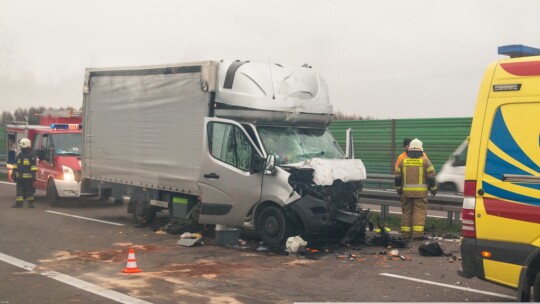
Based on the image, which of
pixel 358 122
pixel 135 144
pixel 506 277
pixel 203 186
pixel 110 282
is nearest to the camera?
pixel 506 277

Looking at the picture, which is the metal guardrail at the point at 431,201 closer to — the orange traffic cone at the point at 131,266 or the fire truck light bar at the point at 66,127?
the orange traffic cone at the point at 131,266

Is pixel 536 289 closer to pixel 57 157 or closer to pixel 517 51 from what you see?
pixel 517 51

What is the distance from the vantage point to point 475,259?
568 cm

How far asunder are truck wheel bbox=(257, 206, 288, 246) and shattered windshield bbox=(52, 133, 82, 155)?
327 inches

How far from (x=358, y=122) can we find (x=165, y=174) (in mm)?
11331

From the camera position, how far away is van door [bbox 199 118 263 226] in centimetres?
1034

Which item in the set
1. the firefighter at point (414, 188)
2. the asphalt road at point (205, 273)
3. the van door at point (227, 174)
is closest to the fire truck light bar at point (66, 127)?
the asphalt road at point (205, 273)

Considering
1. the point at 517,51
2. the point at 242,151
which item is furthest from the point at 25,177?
the point at 517,51

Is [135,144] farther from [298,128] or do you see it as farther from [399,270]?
[399,270]

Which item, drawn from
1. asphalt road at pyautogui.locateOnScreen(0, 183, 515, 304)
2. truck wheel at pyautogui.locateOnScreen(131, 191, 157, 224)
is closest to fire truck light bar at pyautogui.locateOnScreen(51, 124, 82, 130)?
truck wheel at pyautogui.locateOnScreen(131, 191, 157, 224)

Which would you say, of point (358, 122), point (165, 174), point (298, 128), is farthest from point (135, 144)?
point (358, 122)

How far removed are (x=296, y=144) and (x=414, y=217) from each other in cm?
252

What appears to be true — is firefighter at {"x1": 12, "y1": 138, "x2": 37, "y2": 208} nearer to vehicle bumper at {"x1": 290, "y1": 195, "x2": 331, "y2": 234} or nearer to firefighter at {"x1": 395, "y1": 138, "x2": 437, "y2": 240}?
vehicle bumper at {"x1": 290, "y1": 195, "x2": 331, "y2": 234}

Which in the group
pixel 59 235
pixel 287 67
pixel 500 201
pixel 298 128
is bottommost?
pixel 59 235
